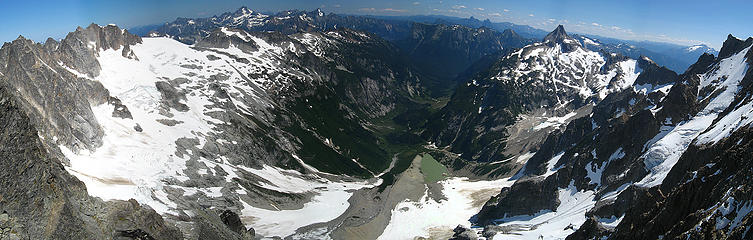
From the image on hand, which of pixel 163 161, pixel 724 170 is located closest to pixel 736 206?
pixel 724 170

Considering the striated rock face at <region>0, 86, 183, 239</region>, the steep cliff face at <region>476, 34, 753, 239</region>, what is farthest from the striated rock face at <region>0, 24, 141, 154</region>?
the steep cliff face at <region>476, 34, 753, 239</region>

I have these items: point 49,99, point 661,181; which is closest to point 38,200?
point 49,99

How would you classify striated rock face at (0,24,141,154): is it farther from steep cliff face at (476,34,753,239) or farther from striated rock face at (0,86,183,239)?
steep cliff face at (476,34,753,239)

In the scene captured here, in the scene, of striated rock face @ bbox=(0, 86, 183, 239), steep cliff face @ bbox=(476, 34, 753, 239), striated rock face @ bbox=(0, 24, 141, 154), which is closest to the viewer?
steep cliff face @ bbox=(476, 34, 753, 239)

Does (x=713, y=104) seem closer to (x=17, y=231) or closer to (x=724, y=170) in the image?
(x=724, y=170)

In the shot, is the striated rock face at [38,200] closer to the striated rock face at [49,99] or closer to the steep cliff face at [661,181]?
the striated rock face at [49,99]

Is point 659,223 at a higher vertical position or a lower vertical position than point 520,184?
higher
